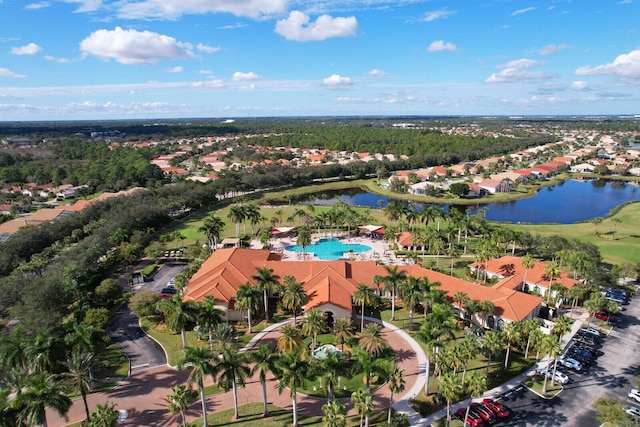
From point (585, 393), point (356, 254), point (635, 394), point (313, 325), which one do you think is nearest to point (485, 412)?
point (585, 393)

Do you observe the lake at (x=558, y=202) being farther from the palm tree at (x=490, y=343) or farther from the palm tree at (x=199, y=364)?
the palm tree at (x=199, y=364)

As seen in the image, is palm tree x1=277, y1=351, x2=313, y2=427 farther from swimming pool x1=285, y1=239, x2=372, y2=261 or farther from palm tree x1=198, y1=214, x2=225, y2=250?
palm tree x1=198, y1=214, x2=225, y2=250

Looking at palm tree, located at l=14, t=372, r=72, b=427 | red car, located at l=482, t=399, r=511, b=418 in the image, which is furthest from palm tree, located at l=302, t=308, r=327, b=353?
palm tree, located at l=14, t=372, r=72, b=427

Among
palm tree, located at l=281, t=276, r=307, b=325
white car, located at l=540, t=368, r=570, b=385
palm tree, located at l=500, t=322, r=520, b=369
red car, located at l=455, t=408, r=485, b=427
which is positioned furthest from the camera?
palm tree, located at l=281, t=276, r=307, b=325

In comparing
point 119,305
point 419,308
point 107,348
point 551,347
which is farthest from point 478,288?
point 119,305

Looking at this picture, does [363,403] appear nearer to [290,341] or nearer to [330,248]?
[290,341]

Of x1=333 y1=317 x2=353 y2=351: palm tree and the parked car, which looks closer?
the parked car

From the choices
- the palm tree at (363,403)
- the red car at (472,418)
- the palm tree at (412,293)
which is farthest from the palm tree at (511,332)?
→ the palm tree at (363,403)
